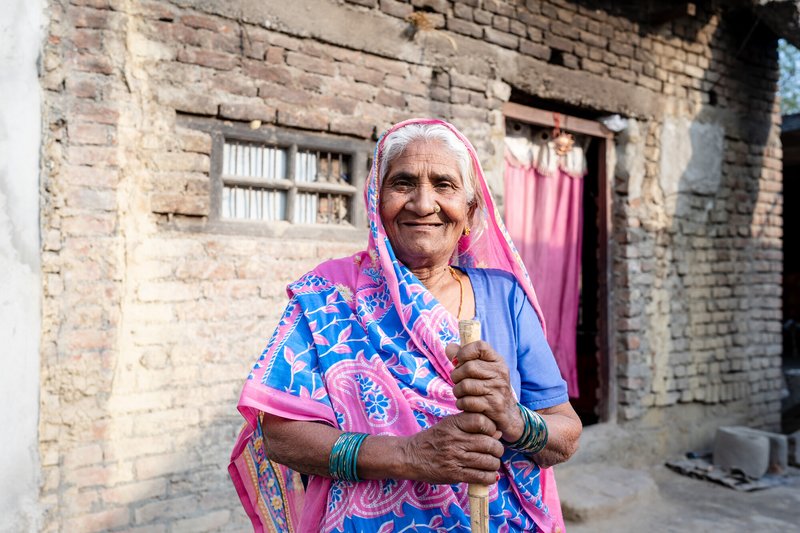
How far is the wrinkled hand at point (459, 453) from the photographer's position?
1322mm

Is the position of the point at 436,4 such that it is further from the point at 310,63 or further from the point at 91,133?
the point at 91,133

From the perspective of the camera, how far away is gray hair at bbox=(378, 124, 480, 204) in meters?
1.68

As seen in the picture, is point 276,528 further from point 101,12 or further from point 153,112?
point 101,12

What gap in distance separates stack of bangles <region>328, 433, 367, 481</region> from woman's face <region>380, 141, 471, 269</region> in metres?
0.53

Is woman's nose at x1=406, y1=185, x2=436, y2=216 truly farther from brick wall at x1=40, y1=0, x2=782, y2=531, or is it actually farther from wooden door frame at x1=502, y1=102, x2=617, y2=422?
wooden door frame at x1=502, y1=102, x2=617, y2=422

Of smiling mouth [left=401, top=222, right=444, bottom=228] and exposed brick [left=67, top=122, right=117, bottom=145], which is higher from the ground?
exposed brick [left=67, top=122, right=117, bottom=145]

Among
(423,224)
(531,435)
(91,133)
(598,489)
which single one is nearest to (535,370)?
(531,435)

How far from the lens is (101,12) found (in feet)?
10.1

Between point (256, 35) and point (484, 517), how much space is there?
9.86 feet

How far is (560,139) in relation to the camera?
4914 millimetres

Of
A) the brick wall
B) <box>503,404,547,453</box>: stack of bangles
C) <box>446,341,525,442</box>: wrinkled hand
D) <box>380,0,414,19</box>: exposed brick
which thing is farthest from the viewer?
<box>380,0,414,19</box>: exposed brick

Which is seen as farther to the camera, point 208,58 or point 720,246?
point 720,246

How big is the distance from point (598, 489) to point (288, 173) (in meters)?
3.01

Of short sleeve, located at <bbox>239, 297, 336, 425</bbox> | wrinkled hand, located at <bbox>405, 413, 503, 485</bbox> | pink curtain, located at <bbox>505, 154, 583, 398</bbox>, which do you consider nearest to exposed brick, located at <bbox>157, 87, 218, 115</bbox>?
short sleeve, located at <bbox>239, 297, 336, 425</bbox>
